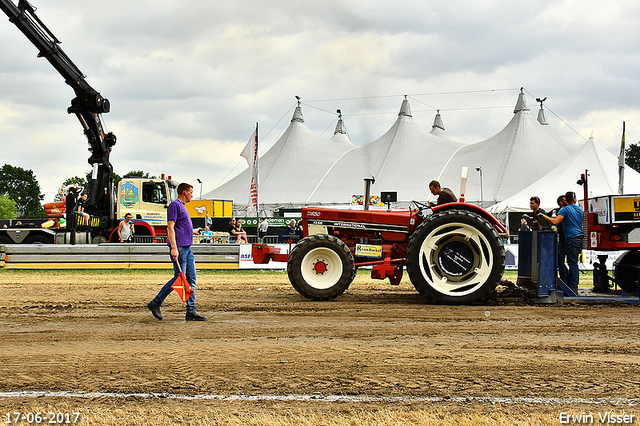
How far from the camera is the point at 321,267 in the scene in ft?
25.5

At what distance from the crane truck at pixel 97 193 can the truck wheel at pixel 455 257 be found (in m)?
10.7

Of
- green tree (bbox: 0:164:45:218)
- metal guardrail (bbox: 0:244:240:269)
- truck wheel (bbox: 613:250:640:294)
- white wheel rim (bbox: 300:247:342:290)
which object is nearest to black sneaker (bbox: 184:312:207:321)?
white wheel rim (bbox: 300:247:342:290)

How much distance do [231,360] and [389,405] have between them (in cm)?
150

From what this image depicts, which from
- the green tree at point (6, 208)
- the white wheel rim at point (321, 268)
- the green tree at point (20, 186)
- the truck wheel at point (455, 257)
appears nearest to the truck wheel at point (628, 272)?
the truck wheel at point (455, 257)

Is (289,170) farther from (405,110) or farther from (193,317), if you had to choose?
(193,317)

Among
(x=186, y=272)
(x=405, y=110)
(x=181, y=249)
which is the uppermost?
(x=405, y=110)

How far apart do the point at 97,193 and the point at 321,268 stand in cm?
1114

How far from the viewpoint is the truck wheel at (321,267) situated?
7.64 metres

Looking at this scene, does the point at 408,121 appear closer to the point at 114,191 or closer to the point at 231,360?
the point at 114,191

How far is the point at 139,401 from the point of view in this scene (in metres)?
3.35

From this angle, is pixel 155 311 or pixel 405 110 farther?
pixel 405 110

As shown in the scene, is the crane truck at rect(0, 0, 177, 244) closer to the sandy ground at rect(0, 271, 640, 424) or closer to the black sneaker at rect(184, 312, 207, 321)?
the sandy ground at rect(0, 271, 640, 424)

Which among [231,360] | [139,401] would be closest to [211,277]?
[231,360]

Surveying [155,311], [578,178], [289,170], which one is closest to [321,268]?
[155,311]
